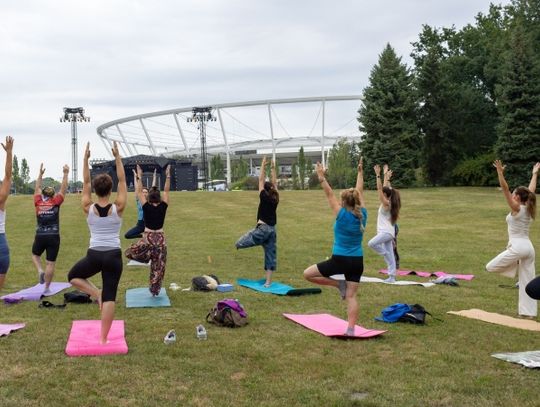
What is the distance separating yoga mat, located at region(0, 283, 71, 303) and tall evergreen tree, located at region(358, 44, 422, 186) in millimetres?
36624

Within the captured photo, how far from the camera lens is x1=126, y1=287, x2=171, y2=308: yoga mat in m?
9.20

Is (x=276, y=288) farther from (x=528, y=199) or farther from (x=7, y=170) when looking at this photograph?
(x=7, y=170)

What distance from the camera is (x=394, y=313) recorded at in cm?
830

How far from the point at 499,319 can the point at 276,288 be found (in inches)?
161

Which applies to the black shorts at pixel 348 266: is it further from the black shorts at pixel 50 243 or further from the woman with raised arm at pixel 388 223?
the black shorts at pixel 50 243

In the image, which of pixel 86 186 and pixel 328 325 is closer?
pixel 86 186

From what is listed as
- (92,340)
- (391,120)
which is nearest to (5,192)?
(92,340)

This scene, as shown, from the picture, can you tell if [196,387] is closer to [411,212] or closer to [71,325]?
[71,325]

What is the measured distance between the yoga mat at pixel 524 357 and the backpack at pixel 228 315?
10.7ft

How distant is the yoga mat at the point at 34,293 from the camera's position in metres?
9.54

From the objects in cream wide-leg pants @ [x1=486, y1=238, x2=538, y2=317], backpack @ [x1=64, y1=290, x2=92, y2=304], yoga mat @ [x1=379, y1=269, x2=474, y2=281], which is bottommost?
yoga mat @ [x1=379, y1=269, x2=474, y2=281]

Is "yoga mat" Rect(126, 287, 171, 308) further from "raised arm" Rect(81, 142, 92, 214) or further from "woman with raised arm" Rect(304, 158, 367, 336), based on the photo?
"woman with raised arm" Rect(304, 158, 367, 336)

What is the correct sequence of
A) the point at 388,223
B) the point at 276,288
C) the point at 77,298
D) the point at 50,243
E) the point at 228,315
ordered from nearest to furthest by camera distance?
1. the point at 228,315
2. the point at 77,298
3. the point at 50,243
4. the point at 276,288
5. the point at 388,223

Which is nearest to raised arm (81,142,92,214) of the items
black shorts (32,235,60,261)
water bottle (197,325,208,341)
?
water bottle (197,325,208,341)
